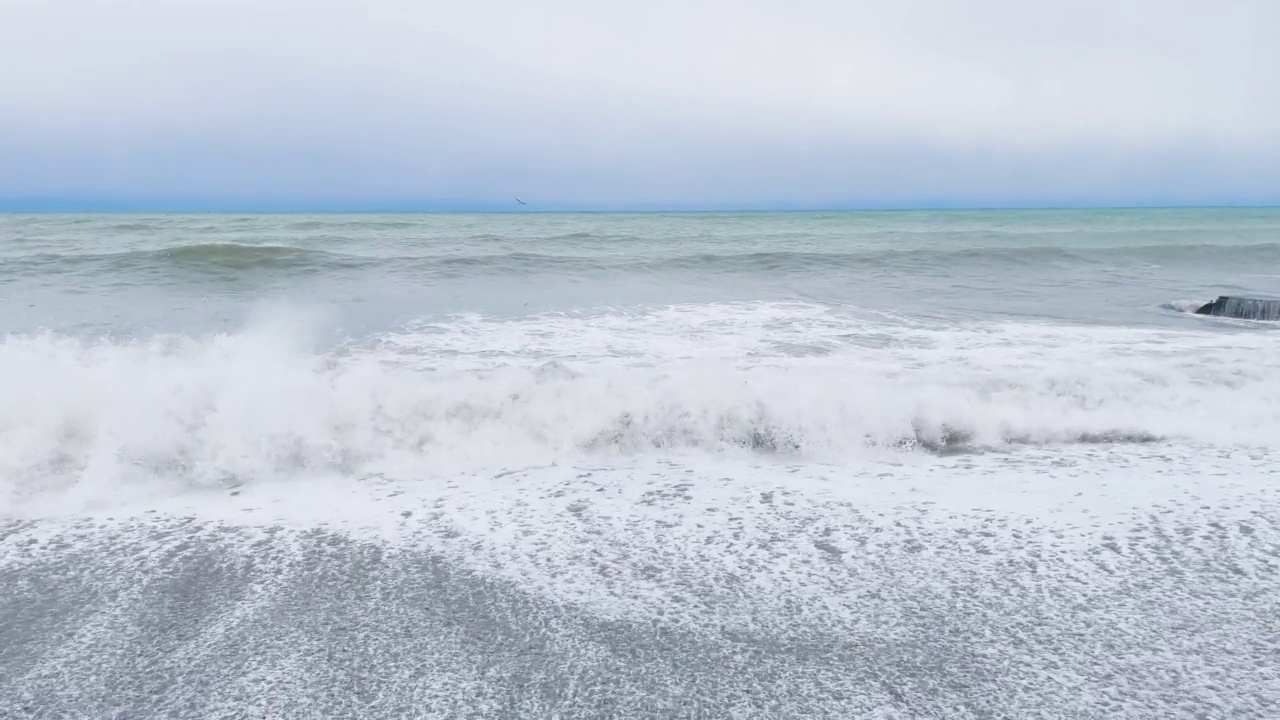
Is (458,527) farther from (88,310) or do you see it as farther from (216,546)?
(88,310)

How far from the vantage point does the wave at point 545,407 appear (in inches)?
177

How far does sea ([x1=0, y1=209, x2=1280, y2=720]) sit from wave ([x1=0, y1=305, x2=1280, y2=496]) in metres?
0.03

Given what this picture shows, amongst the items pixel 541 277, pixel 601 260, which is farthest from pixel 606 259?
pixel 541 277

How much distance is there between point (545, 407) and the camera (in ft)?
16.7

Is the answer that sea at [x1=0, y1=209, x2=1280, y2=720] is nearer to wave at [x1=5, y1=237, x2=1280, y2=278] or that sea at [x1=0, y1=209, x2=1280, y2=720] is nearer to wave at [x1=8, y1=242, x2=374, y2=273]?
wave at [x1=8, y1=242, x2=374, y2=273]

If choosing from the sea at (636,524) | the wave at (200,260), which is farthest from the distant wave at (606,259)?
the sea at (636,524)

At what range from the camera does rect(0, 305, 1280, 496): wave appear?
4.49 meters

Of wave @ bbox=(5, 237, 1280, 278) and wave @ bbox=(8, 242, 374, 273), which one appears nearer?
wave @ bbox=(8, 242, 374, 273)

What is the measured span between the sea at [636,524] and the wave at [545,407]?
0.09 feet

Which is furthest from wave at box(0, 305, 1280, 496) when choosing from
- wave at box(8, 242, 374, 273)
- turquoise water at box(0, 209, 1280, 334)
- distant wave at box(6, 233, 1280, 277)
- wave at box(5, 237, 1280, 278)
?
distant wave at box(6, 233, 1280, 277)

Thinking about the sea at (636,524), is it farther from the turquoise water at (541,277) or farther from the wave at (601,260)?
the wave at (601,260)

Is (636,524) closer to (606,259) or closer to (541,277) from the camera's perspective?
(541,277)

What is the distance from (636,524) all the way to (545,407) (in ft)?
5.41

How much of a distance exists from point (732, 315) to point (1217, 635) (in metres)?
7.84
